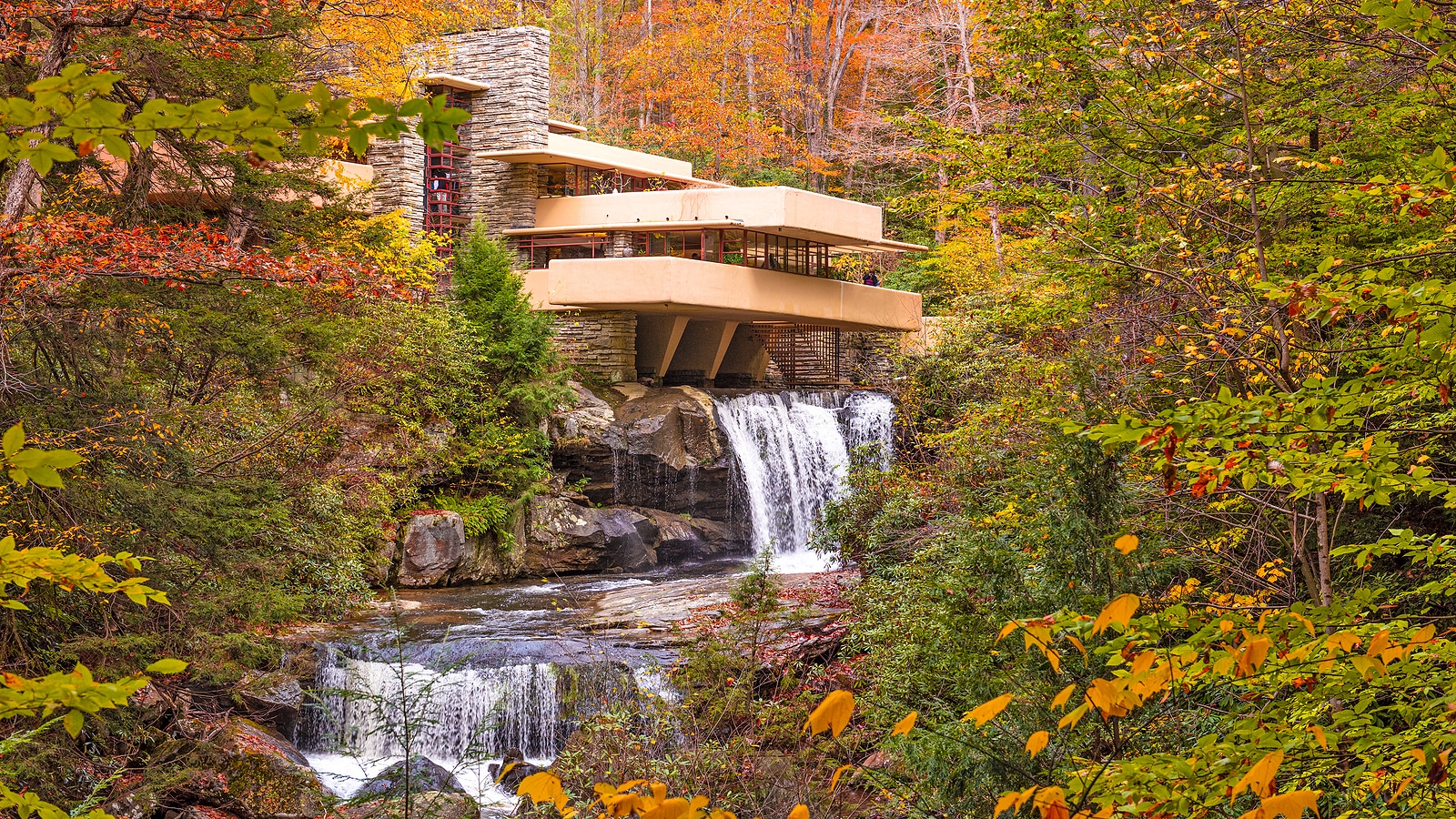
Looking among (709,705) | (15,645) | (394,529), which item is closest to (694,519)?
(394,529)

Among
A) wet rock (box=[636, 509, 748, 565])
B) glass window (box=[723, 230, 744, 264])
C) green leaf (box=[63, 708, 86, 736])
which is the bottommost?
wet rock (box=[636, 509, 748, 565])

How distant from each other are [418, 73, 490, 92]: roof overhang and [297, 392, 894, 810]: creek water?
36.0 feet

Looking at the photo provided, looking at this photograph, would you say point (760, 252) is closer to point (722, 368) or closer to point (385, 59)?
point (722, 368)

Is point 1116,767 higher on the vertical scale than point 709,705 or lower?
higher

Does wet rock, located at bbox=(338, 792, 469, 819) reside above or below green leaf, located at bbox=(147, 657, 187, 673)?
below

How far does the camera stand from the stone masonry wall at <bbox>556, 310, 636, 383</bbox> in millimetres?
22250

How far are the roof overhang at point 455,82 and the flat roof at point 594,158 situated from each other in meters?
1.35

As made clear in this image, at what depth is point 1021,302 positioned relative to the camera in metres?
11.2

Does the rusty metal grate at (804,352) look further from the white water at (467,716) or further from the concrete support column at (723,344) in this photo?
the white water at (467,716)

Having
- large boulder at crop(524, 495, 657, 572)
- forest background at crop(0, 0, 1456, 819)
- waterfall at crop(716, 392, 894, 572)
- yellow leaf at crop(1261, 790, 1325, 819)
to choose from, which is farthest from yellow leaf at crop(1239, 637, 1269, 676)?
→ waterfall at crop(716, 392, 894, 572)

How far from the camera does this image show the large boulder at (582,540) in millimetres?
17922

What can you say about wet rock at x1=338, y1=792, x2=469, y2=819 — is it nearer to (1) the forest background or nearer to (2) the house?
(1) the forest background

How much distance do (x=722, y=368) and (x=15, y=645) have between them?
19155 millimetres

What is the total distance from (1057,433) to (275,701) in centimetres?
780
